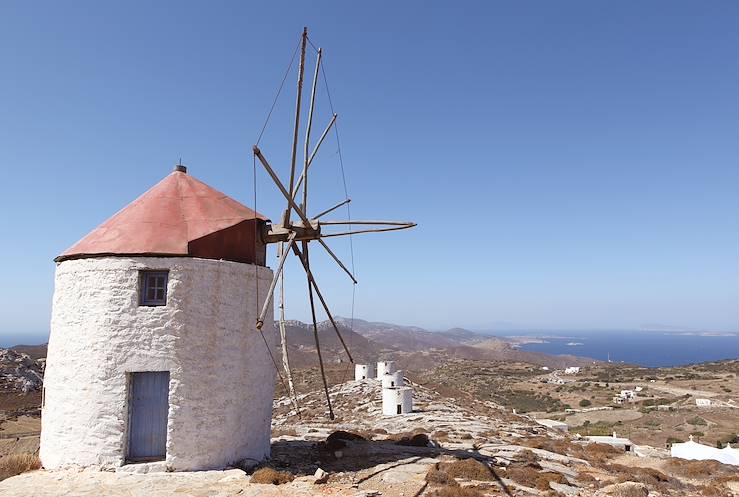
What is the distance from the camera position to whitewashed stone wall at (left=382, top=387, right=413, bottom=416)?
27922mm

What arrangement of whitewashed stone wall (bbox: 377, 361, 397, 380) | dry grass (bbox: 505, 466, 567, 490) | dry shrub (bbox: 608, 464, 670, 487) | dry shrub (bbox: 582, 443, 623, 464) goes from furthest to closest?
whitewashed stone wall (bbox: 377, 361, 397, 380)
dry shrub (bbox: 582, 443, 623, 464)
dry shrub (bbox: 608, 464, 670, 487)
dry grass (bbox: 505, 466, 567, 490)

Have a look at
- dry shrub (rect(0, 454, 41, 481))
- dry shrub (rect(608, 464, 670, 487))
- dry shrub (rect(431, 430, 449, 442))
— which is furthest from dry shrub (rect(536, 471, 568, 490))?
dry shrub (rect(0, 454, 41, 481))

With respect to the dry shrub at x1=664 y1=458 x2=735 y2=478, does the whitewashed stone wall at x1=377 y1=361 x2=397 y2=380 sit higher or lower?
higher

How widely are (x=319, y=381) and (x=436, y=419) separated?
27.6 m

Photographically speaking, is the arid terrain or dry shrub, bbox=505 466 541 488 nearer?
the arid terrain

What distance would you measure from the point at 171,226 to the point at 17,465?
7588 millimetres

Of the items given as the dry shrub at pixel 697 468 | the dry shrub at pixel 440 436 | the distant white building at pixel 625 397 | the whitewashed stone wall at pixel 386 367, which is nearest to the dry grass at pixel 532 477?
the dry shrub at pixel 440 436

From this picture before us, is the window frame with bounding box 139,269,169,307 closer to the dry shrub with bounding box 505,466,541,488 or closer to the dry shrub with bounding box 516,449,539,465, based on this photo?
the dry shrub with bounding box 505,466,541,488

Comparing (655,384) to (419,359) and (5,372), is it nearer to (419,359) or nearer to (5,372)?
(419,359)

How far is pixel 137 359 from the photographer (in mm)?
12164

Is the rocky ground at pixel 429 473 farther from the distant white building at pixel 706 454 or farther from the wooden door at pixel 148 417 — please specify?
the distant white building at pixel 706 454

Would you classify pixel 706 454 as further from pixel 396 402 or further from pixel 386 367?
pixel 386 367

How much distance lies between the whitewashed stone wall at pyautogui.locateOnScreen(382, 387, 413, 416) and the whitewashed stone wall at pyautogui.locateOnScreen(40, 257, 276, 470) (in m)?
15.8

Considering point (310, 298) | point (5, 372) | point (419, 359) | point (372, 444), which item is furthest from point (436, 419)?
point (419, 359)
